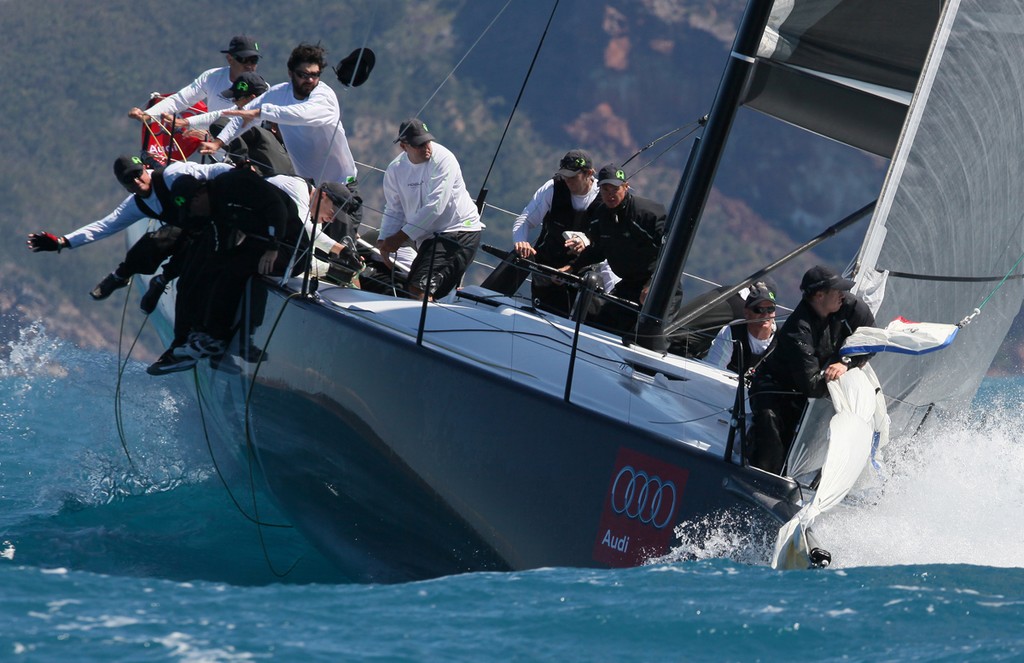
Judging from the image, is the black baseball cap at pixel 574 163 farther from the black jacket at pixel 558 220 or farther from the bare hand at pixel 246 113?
the bare hand at pixel 246 113

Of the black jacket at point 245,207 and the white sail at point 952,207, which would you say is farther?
the black jacket at point 245,207

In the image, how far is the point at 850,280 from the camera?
15.5ft

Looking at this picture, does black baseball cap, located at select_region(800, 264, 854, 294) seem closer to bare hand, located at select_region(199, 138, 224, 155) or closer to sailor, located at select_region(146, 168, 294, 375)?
sailor, located at select_region(146, 168, 294, 375)

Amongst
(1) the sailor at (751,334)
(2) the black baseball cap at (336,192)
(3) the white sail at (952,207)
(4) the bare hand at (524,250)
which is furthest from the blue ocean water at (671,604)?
(4) the bare hand at (524,250)

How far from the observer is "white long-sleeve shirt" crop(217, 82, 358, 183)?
6.16m

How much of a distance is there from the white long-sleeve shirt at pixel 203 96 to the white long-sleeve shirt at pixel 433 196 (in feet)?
4.56

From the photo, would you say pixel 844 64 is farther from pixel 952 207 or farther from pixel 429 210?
pixel 429 210

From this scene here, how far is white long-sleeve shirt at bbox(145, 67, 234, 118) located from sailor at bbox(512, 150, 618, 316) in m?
1.75

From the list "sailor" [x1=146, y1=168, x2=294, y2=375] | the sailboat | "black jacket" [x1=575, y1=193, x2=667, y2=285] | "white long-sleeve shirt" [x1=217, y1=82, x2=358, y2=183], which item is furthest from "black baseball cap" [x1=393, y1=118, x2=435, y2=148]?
"black jacket" [x1=575, y1=193, x2=667, y2=285]

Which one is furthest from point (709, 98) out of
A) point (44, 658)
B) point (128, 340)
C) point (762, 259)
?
point (44, 658)

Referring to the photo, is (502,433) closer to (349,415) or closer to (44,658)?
(349,415)

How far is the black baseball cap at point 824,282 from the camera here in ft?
15.1

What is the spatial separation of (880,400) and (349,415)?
192cm

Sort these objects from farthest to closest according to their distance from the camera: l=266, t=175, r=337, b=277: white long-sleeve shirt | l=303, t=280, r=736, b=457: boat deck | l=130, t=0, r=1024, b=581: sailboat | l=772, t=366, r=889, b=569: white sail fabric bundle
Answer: l=266, t=175, r=337, b=277: white long-sleeve shirt → l=303, t=280, r=736, b=457: boat deck → l=130, t=0, r=1024, b=581: sailboat → l=772, t=366, r=889, b=569: white sail fabric bundle
